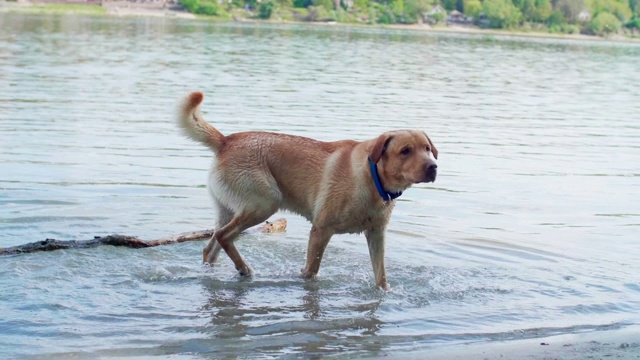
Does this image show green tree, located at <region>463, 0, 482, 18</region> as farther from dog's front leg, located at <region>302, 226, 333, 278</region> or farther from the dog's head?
the dog's head

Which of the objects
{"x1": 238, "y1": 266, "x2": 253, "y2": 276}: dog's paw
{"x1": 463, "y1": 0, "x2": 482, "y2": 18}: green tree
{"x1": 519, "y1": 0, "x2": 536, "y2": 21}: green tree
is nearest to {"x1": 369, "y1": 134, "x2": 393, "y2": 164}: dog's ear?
{"x1": 238, "y1": 266, "x2": 253, "y2": 276}: dog's paw

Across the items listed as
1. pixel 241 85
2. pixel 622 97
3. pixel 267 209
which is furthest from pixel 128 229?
pixel 622 97

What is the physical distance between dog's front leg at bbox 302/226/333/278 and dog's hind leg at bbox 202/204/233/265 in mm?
921

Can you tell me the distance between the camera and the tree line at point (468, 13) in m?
144

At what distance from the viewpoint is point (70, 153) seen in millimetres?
15539

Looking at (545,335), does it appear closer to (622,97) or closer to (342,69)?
(622,97)

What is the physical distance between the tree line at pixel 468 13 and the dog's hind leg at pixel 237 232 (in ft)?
432

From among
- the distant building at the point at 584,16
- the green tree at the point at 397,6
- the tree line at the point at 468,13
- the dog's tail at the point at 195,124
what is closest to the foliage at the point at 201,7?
the tree line at the point at 468,13

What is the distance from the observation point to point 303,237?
11.0 m

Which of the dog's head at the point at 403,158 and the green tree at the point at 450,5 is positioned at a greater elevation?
the dog's head at the point at 403,158

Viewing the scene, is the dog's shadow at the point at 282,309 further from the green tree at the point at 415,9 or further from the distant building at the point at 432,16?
the distant building at the point at 432,16

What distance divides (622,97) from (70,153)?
22323 millimetres

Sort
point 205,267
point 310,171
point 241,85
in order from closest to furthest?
point 310,171 → point 205,267 → point 241,85

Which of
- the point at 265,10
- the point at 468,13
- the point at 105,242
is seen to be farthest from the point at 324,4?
the point at 105,242
